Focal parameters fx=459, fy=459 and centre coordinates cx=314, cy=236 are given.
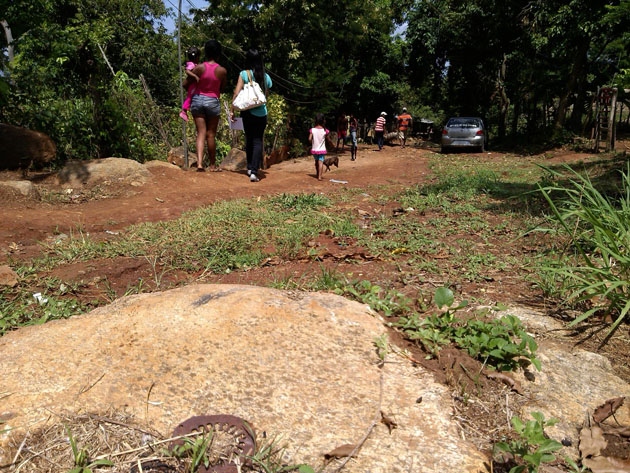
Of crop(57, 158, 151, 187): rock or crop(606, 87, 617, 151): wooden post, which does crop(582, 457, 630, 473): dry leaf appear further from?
crop(606, 87, 617, 151): wooden post

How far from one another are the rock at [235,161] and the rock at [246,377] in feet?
24.5

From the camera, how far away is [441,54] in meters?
22.0

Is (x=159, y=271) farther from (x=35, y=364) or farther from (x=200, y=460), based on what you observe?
(x=200, y=460)

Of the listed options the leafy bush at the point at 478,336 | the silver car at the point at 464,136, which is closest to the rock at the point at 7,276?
the leafy bush at the point at 478,336

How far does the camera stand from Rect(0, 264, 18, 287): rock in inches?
116

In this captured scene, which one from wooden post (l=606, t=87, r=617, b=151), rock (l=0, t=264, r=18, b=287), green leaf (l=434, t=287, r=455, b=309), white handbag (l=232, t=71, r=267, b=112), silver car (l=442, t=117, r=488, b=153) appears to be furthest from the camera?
silver car (l=442, t=117, r=488, b=153)

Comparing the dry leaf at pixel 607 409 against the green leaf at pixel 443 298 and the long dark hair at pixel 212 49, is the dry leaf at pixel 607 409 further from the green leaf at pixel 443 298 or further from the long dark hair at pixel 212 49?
the long dark hair at pixel 212 49

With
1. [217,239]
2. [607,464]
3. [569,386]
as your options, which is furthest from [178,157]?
[607,464]

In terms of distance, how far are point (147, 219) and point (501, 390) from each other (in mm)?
3986

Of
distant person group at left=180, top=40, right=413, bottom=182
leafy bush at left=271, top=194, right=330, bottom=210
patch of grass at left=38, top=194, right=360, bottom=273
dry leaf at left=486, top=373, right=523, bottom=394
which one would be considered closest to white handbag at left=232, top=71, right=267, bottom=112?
distant person group at left=180, top=40, right=413, bottom=182

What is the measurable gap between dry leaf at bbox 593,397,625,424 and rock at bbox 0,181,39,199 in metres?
5.73

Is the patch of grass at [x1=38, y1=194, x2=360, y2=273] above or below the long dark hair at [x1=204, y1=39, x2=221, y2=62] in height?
below

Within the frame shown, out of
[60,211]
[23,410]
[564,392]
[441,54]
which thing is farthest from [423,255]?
[441,54]

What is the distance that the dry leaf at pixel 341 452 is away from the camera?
4.71 ft
